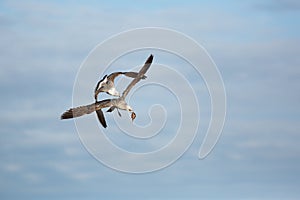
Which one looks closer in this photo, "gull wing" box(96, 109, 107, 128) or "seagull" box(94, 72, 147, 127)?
"seagull" box(94, 72, 147, 127)

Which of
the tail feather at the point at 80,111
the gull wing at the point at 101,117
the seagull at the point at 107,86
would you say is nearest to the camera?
the seagull at the point at 107,86

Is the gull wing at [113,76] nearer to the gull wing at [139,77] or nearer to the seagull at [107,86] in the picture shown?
the seagull at [107,86]

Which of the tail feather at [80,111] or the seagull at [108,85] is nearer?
the seagull at [108,85]

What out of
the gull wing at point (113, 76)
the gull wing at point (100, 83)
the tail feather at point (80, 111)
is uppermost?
the gull wing at point (113, 76)

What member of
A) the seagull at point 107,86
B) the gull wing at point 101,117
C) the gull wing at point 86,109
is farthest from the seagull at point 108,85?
the gull wing at point 101,117

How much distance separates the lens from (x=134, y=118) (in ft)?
66.9

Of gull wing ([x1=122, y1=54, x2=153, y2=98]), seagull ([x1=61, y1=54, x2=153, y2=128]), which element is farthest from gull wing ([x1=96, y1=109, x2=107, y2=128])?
gull wing ([x1=122, y1=54, x2=153, y2=98])

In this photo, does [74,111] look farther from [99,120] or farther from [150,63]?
[150,63]

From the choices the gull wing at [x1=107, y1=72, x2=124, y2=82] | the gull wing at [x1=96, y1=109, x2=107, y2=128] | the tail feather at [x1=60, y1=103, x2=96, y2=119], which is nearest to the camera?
the gull wing at [x1=107, y1=72, x2=124, y2=82]

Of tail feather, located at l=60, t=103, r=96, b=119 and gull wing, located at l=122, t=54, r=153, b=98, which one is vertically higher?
gull wing, located at l=122, t=54, r=153, b=98

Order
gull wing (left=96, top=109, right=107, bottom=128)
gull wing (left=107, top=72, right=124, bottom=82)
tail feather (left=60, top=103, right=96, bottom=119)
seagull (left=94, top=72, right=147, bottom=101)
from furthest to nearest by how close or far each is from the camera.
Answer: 1. gull wing (left=96, top=109, right=107, bottom=128)
2. tail feather (left=60, top=103, right=96, bottom=119)
3. gull wing (left=107, top=72, right=124, bottom=82)
4. seagull (left=94, top=72, right=147, bottom=101)

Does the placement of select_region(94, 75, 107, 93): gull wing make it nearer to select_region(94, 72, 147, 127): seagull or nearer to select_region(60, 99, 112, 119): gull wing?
select_region(94, 72, 147, 127): seagull

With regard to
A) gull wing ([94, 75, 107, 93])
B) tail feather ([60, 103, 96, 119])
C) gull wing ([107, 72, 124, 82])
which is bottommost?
tail feather ([60, 103, 96, 119])

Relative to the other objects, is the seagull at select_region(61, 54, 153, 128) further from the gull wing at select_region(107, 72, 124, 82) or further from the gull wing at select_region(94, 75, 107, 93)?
the gull wing at select_region(94, 75, 107, 93)
